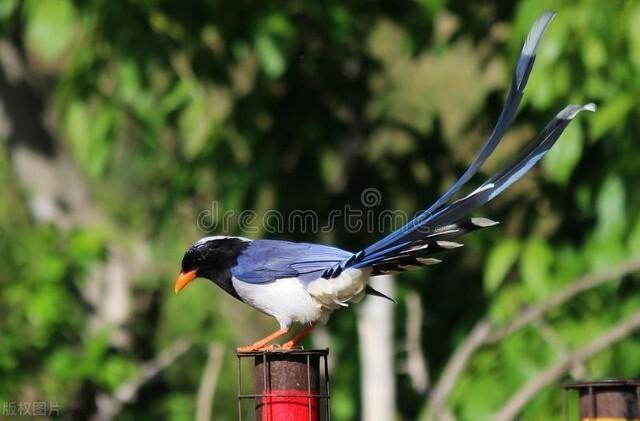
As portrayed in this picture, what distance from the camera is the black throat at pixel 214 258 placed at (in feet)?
15.1

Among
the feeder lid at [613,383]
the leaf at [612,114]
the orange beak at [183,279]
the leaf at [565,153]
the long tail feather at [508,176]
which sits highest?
the leaf at [612,114]

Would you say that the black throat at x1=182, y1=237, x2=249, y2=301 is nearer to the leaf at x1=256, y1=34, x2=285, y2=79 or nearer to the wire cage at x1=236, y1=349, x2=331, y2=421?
the wire cage at x1=236, y1=349, x2=331, y2=421

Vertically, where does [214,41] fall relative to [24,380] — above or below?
above

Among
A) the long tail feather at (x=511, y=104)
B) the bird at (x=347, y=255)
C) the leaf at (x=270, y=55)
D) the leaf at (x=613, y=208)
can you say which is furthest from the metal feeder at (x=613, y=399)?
the leaf at (x=270, y=55)

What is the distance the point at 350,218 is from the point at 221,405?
119 inches

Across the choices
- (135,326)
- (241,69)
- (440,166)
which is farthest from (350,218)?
(135,326)

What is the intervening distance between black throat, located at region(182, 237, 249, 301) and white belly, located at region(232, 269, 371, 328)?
0.64 ft

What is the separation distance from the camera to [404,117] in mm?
8578

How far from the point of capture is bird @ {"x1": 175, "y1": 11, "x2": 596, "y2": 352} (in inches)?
141

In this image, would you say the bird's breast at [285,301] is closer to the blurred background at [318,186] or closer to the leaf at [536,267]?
the blurred background at [318,186]

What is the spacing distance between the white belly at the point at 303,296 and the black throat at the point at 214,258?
0.19m

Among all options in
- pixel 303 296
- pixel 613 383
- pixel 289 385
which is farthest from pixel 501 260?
pixel 289 385

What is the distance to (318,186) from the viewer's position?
7305 millimetres

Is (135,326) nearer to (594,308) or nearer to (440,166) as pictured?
(440,166)
